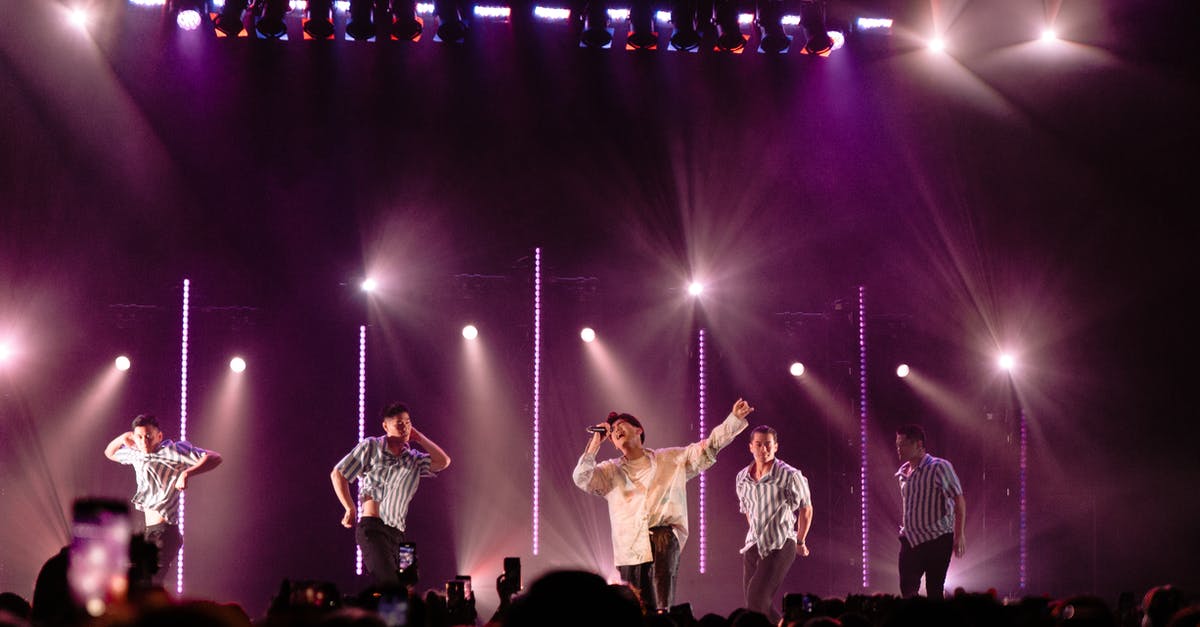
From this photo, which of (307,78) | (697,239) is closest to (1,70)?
(307,78)

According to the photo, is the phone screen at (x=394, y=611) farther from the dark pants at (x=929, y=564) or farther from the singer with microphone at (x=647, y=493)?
the dark pants at (x=929, y=564)

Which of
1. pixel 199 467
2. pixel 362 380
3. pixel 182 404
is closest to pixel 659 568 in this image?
pixel 199 467

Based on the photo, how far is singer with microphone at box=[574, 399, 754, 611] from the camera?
7996 millimetres

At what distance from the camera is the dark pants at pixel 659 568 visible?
7.98 metres

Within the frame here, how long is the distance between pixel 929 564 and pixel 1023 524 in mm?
3820

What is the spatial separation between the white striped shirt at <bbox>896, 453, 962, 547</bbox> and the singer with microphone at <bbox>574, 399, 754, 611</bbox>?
1681 mm

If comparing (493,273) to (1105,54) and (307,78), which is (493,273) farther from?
(1105,54)

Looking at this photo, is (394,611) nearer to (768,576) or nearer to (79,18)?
(768,576)

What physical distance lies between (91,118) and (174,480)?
3789 mm

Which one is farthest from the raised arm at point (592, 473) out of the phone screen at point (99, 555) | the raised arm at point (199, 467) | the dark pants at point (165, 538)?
the phone screen at point (99, 555)

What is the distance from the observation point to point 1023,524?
12109 mm

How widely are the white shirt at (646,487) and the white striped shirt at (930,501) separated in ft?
5.51

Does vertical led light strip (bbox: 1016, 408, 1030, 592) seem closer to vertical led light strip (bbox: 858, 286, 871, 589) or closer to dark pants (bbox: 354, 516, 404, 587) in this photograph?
vertical led light strip (bbox: 858, 286, 871, 589)

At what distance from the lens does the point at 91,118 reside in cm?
1092
